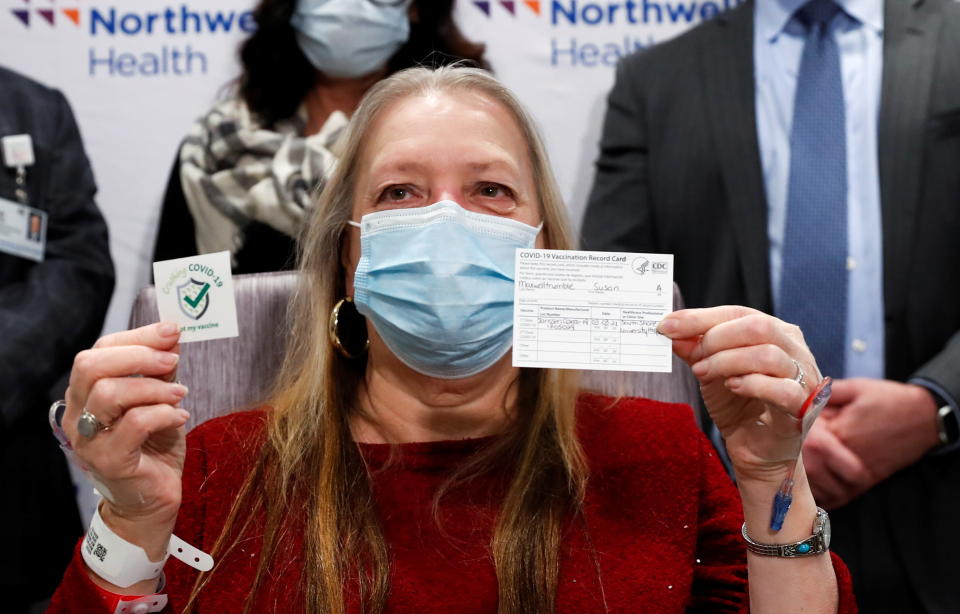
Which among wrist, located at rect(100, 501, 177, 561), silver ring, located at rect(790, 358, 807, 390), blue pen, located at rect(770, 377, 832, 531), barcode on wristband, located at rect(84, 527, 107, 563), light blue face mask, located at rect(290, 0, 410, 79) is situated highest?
light blue face mask, located at rect(290, 0, 410, 79)

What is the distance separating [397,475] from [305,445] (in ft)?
0.46

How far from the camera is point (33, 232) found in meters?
2.29

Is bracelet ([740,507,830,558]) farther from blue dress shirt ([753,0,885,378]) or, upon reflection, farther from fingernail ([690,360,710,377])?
blue dress shirt ([753,0,885,378])

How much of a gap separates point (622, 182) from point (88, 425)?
1338 millimetres

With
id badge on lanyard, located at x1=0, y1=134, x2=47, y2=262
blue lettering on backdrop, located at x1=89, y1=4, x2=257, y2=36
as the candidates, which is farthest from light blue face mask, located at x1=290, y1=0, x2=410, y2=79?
id badge on lanyard, located at x1=0, y1=134, x2=47, y2=262

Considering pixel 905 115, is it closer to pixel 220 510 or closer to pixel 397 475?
pixel 397 475

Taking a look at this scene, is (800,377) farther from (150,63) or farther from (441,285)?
(150,63)

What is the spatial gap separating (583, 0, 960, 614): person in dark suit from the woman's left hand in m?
0.76

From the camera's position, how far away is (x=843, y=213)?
2213 millimetres

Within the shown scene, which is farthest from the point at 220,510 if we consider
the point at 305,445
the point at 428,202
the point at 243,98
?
the point at 243,98

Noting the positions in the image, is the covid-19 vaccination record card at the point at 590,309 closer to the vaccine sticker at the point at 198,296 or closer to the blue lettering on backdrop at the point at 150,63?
the vaccine sticker at the point at 198,296

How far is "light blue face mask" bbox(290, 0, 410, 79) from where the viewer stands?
2.45m

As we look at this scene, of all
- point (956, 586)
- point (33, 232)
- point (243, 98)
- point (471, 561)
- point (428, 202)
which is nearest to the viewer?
point (471, 561)

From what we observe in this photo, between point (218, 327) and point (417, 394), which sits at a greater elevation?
point (218, 327)
